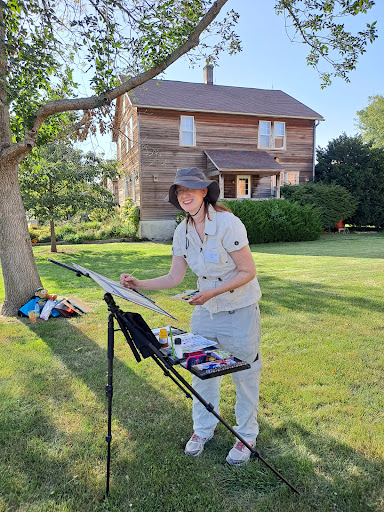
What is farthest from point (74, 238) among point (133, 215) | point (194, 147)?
point (194, 147)

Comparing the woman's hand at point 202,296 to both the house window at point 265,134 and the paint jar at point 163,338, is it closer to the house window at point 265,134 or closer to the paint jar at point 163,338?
the paint jar at point 163,338

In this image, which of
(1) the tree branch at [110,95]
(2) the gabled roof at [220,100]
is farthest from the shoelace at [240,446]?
(2) the gabled roof at [220,100]

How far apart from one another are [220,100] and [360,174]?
995 cm

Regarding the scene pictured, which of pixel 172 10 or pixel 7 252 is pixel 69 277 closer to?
pixel 7 252

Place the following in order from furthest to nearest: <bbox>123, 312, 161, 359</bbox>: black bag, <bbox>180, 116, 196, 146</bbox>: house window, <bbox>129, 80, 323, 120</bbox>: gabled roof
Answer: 1. <bbox>180, 116, 196, 146</bbox>: house window
2. <bbox>129, 80, 323, 120</bbox>: gabled roof
3. <bbox>123, 312, 161, 359</bbox>: black bag

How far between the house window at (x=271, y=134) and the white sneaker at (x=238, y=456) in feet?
72.0

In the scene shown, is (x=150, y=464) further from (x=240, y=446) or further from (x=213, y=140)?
(x=213, y=140)

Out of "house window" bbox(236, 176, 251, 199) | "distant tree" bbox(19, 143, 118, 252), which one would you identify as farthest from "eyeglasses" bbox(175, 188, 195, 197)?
"house window" bbox(236, 176, 251, 199)

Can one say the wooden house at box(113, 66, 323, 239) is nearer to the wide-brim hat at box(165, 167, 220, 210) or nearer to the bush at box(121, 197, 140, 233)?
the bush at box(121, 197, 140, 233)

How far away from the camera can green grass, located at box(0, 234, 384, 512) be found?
7.54 feet

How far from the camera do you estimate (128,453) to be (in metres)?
2.71

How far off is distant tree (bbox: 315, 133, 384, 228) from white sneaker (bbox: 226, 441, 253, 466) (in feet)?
74.1

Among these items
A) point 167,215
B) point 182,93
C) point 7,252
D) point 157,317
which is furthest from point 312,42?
point 182,93

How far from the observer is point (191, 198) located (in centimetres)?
247
